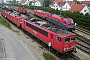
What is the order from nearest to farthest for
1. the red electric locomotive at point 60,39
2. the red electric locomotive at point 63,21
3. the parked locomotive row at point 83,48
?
the red electric locomotive at point 60,39 < the parked locomotive row at point 83,48 < the red electric locomotive at point 63,21

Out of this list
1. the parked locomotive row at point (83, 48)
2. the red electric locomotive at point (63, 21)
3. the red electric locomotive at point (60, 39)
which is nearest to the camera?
the red electric locomotive at point (60, 39)

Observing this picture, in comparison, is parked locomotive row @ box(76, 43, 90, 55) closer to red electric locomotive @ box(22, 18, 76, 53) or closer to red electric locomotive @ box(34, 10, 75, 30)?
red electric locomotive @ box(22, 18, 76, 53)

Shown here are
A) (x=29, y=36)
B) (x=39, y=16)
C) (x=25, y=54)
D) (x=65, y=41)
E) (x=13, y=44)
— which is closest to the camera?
Result: (x=65, y=41)

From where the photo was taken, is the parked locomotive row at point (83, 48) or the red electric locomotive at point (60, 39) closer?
the red electric locomotive at point (60, 39)

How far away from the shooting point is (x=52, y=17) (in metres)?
41.5

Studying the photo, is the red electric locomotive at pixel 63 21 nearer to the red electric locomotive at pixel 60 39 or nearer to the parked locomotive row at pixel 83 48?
the parked locomotive row at pixel 83 48

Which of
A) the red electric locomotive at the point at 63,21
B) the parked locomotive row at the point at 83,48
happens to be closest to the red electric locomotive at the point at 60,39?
the parked locomotive row at the point at 83,48

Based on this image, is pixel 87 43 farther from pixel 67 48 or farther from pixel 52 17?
pixel 52 17

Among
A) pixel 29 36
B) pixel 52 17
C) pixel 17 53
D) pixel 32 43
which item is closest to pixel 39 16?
pixel 52 17

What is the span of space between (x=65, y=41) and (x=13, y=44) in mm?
9377

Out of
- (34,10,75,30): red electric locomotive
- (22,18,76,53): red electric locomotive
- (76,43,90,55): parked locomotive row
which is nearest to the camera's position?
(22,18,76,53): red electric locomotive

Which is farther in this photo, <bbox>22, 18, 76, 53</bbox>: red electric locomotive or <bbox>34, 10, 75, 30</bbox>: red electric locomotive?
<bbox>34, 10, 75, 30</bbox>: red electric locomotive

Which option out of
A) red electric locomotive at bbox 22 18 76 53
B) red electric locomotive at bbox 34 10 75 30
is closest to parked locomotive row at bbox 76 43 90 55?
red electric locomotive at bbox 22 18 76 53

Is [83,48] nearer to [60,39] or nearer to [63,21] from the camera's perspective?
[60,39]
